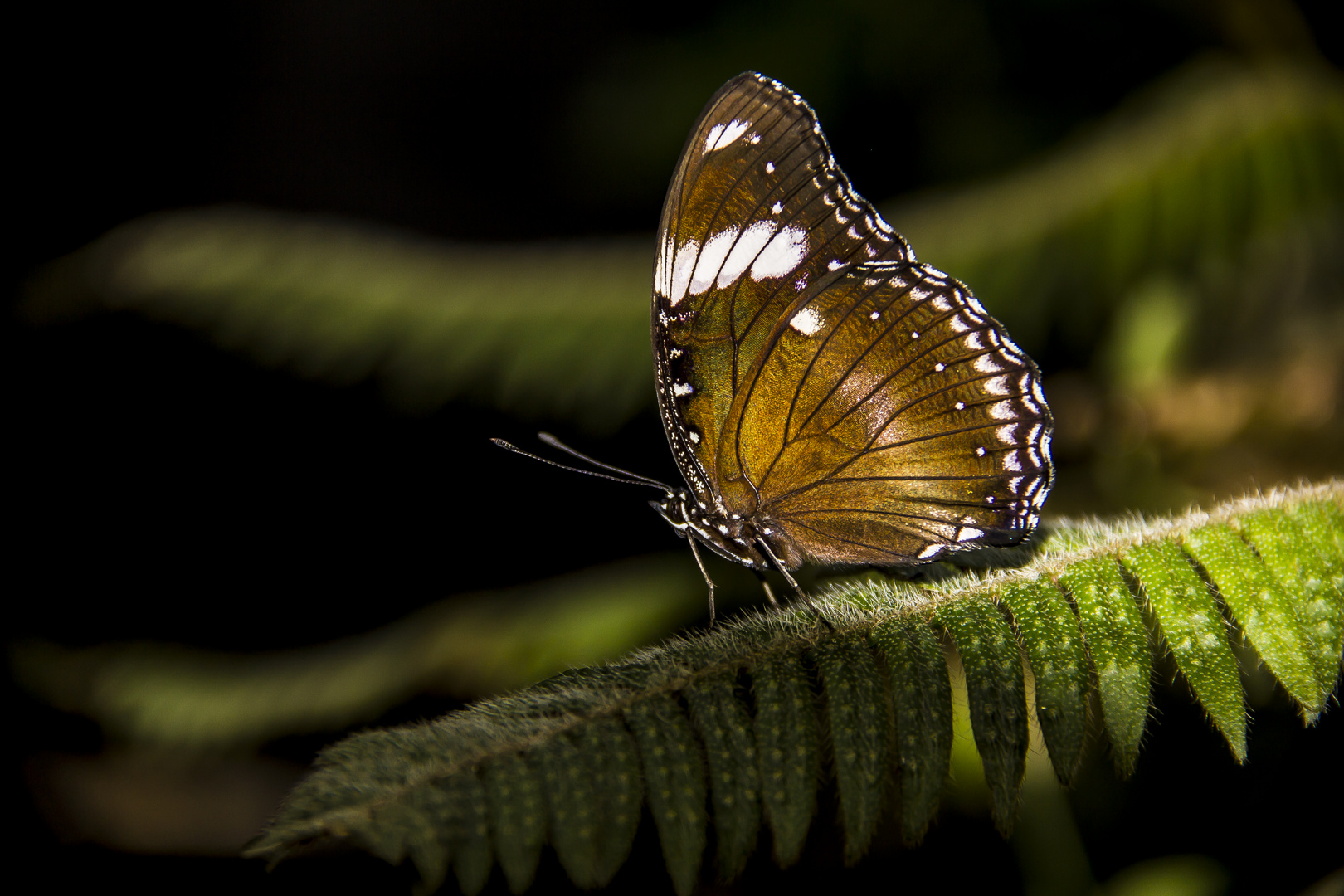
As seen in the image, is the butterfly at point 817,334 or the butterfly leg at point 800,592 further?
the butterfly at point 817,334


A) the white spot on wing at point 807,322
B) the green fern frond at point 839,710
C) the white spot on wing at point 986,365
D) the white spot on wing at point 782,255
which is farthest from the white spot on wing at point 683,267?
the green fern frond at point 839,710

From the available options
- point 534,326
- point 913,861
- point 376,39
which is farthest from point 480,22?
point 913,861

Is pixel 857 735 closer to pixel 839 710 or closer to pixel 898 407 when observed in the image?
pixel 839 710

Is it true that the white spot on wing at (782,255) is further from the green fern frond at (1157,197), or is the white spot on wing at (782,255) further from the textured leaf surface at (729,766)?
the green fern frond at (1157,197)

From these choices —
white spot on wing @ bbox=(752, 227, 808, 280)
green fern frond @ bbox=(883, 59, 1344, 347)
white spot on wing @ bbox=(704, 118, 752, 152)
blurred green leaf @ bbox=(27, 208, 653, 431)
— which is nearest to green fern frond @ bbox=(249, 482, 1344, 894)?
white spot on wing @ bbox=(752, 227, 808, 280)

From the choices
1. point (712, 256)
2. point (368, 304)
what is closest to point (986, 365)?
point (712, 256)

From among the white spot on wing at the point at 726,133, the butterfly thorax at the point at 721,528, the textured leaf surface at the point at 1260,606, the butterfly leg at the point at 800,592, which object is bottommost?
the textured leaf surface at the point at 1260,606

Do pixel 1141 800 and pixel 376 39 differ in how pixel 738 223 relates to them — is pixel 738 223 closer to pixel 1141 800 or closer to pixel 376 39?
pixel 1141 800
